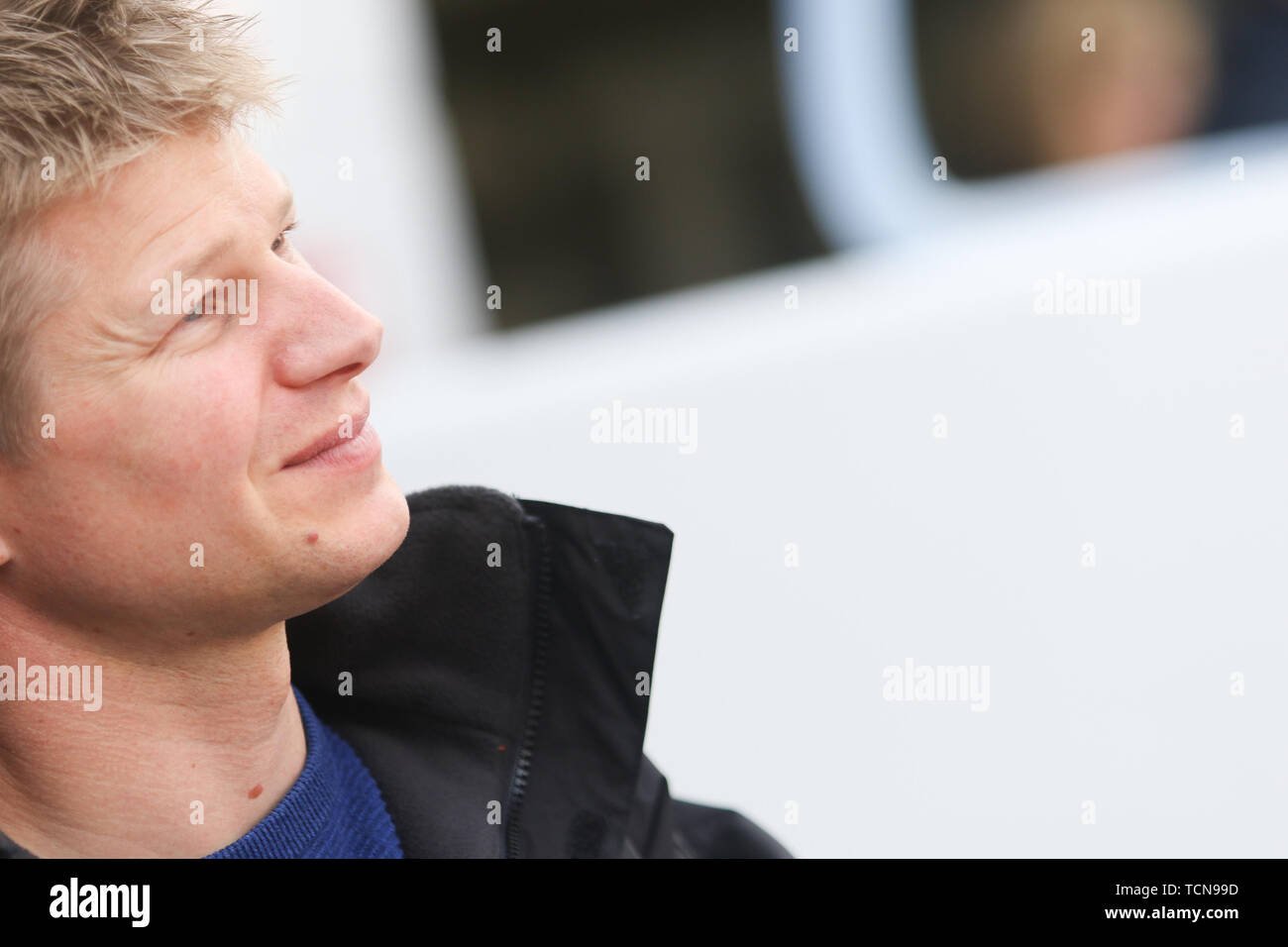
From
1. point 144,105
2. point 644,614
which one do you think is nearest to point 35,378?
point 144,105

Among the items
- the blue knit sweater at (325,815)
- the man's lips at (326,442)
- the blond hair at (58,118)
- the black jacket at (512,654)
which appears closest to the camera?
the blond hair at (58,118)

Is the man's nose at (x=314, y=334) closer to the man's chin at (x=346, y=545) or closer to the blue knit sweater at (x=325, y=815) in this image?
the man's chin at (x=346, y=545)

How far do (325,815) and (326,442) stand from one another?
446 mm

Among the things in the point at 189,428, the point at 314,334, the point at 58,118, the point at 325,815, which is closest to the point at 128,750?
the point at 325,815

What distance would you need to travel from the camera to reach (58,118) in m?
1.27

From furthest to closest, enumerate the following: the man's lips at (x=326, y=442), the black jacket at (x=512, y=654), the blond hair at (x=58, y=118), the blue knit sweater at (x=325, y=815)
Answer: the black jacket at (x=512, y=654)
the blue knit sweater at (x=325, y=815)
the man's lips at (x=326, y=442)
the blond hair at (x=58, y=118)

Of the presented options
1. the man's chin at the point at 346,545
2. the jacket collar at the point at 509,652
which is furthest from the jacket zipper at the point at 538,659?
the man's chin at the point at 346,545

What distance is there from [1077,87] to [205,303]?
2859mm

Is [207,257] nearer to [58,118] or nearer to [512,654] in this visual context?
[58,118]

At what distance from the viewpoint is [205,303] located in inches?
51.9

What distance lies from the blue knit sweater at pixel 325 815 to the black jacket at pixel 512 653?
7 centimetres

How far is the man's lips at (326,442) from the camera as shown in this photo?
136 centimetres

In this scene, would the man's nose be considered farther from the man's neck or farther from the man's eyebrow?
the man's neck

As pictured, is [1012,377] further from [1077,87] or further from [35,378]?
[35,378]
